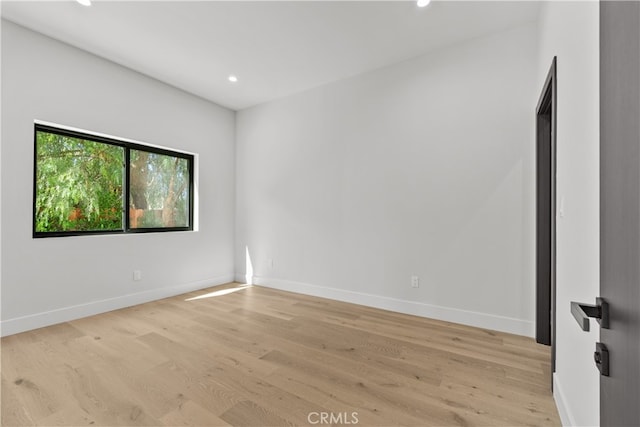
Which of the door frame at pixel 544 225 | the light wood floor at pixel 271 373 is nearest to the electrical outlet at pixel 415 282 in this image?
the light wood floor at pixel 271 373

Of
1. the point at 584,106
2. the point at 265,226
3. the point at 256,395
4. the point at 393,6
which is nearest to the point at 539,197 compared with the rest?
the point at 584,106

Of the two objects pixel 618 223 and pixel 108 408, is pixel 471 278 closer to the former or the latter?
pixel 618 223

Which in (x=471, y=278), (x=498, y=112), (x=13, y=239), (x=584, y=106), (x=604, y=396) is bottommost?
(x=471, y=278)

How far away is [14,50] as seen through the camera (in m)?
2.73

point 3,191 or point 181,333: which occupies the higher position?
point 3,191

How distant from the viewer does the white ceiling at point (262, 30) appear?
8.38 ft

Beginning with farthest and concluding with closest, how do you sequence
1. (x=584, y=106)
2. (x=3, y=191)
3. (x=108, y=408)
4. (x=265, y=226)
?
(x=265, y=226) < (x=3, y=191) < (x=108, y=408) < (x=584, y=106)

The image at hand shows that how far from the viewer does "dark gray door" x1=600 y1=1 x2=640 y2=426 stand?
21.3 inches

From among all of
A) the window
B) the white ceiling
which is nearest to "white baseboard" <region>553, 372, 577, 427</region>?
the white ceiling

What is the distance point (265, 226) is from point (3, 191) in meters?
2.80

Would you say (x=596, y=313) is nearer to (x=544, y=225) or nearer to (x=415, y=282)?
(x=544, y=225)

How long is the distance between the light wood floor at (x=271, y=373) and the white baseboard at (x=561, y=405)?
5 cm

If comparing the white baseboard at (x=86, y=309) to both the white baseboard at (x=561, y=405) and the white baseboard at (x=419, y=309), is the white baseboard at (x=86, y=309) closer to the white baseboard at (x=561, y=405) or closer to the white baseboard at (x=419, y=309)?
the white baseboard at (x=419, y=309)

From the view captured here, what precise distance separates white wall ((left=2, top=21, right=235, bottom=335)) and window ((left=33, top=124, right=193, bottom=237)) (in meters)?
0.15
